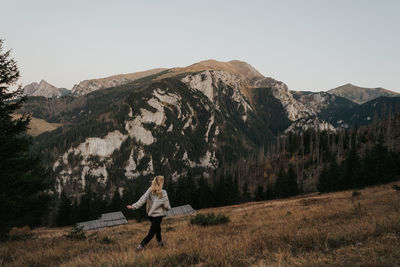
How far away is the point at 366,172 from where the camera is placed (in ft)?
163

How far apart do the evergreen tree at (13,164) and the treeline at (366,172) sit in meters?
53.1

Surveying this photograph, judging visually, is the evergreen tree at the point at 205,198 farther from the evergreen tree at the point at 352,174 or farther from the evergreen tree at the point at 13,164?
the evergreen tree at the point at 13,164

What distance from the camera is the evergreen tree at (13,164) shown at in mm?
15914

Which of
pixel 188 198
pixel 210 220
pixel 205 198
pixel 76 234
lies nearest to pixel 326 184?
pixel 205 198

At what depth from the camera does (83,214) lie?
2815 inches

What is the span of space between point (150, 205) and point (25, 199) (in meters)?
15.2

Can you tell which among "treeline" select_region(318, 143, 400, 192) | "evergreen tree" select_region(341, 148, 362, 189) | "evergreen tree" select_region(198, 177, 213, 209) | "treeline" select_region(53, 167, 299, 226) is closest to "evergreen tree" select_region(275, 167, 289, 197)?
"treeline" select_region(53, 167, 299, 226)

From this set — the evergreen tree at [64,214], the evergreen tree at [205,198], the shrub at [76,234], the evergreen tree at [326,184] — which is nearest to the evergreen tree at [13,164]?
the shrub at [76,234]

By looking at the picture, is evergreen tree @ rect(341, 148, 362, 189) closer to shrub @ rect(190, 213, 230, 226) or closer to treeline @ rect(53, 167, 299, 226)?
treeline @ rect(53, 167, 299, 226)

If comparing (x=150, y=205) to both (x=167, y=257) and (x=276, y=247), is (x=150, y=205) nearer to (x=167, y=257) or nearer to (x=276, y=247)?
(x=167, y=257)

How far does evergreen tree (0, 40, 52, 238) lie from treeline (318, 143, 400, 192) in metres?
53.1

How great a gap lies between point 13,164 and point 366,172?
58510 mm

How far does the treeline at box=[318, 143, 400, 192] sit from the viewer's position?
4519 cm

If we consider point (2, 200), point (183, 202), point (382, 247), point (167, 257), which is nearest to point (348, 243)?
point (382, 247)
